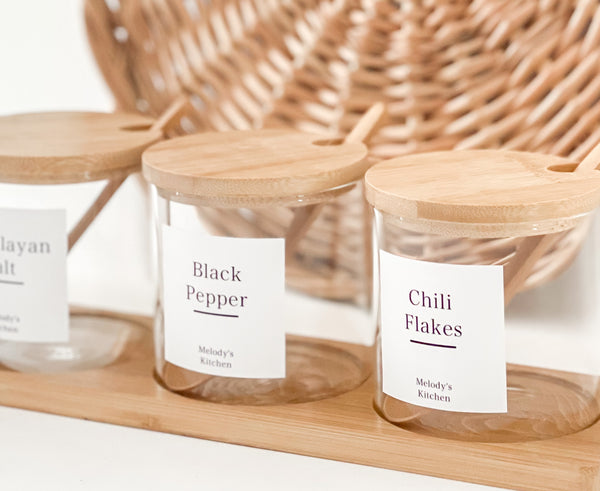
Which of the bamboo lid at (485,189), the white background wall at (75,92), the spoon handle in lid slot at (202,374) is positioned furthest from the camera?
the white background wall at (75,92)

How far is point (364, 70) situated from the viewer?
0.70 meters

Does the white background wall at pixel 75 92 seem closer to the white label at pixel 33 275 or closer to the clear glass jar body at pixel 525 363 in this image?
the white label at pixel 33 275

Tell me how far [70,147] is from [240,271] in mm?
138

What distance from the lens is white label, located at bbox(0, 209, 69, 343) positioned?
0.56 meters

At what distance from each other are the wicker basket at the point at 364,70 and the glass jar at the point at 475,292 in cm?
4

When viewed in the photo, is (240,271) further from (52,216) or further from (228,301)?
(52,216)

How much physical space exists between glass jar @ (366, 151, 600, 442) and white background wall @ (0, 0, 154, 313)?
1.10 ft

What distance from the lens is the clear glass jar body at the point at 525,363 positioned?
1.63 ft

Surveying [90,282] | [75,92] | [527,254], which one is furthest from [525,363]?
[75,92]

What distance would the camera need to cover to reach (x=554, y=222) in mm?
459

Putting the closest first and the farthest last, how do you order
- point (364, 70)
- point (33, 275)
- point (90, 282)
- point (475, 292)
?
point (475, 292)
point (33, 275)
point (364, 70)
point (90, 282)

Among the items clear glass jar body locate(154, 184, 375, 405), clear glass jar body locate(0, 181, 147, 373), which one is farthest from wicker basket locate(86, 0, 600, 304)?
clear glass jar body locate(0, 181, 147, 373)

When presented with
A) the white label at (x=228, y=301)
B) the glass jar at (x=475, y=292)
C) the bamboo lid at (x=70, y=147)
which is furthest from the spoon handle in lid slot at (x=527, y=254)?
the bamboo lid at (x=70, y=147)

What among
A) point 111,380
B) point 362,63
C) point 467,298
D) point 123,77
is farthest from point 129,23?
point 467,298
